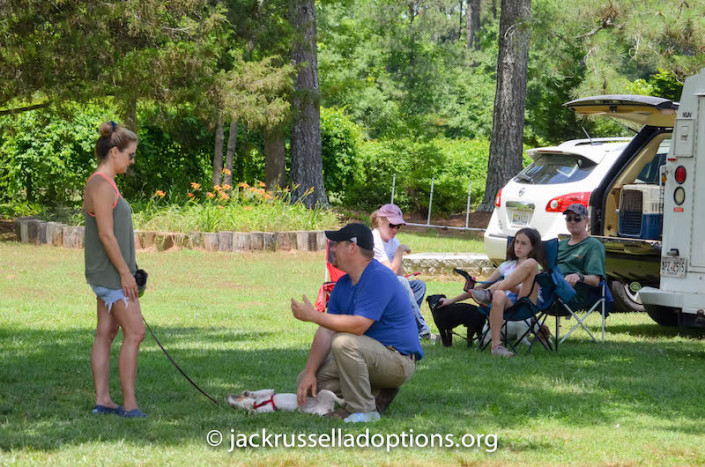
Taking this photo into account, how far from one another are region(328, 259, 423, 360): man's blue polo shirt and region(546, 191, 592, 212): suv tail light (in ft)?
18.4

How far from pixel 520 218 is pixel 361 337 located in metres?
6.49

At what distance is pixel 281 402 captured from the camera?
5.47m

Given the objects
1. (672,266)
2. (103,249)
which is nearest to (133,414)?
(103,249)

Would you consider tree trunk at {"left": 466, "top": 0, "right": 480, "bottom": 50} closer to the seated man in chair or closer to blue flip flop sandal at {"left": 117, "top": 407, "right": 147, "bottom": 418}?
the seated man in chair

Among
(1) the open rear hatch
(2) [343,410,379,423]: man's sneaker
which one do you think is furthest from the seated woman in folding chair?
(2) [343,410,379,423]: man's sneaker

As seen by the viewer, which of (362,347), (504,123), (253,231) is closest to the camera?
(362,347)

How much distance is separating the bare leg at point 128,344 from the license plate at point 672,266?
455cm

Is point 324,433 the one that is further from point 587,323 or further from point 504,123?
point 504,123

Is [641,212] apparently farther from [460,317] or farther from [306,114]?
[306,114]

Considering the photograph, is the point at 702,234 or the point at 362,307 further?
the point at 702,234

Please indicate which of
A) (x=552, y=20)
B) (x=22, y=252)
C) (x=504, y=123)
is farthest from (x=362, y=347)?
(x=504, y=123)

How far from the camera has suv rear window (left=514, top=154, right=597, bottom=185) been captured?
11.1 meters

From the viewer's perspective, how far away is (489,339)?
318 inches

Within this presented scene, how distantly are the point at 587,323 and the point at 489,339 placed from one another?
7.57 ft
